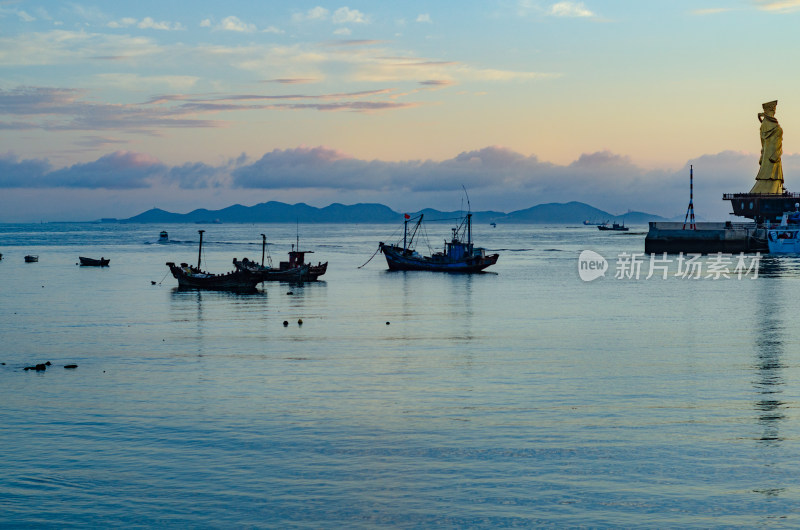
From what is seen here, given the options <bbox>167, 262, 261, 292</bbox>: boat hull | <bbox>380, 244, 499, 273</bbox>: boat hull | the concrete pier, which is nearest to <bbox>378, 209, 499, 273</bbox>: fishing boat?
<bbox>380, 244, 499, 273</bbox>: boat hull

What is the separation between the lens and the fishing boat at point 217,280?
79.2 meters

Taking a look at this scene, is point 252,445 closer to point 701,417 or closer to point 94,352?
point 701,417

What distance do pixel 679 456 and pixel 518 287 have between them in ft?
209

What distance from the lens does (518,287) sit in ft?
284

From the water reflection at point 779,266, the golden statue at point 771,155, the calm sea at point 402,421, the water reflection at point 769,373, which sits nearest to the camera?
the calm sea at point 402,421

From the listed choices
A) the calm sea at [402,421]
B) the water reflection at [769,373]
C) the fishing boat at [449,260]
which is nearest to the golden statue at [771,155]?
the fishing boat at [449,260]

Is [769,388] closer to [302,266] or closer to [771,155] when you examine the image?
[302,266]

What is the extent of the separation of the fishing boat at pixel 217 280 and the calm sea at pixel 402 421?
20.5 m

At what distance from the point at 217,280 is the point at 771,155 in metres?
143

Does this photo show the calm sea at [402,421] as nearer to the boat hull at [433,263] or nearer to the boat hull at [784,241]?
the boat hull at [433,263]

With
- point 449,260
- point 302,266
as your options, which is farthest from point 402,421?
point 449,260

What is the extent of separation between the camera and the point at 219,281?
80250mm

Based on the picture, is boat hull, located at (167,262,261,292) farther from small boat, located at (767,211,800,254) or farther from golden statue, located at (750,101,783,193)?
golden statue, located at (750,101,783,193)

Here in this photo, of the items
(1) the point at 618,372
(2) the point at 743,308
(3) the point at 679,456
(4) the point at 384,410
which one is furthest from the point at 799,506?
(2) the point at 743,308
